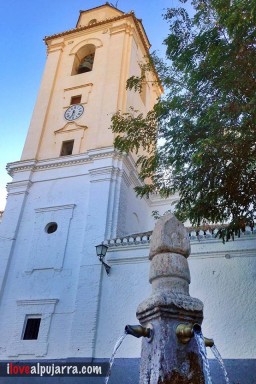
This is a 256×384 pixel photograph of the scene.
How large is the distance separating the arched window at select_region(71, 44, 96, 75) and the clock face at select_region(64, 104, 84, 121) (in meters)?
2.63

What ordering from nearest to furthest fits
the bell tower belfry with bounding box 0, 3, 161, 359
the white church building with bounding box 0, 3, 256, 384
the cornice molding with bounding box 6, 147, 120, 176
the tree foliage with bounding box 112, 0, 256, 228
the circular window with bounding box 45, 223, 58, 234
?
the tree foliage with bounding box 112, 0, 256, 228 → the white church building with bounding box 0, 3, 256, 384 → the bell tower belfry with bounding box 0, 3, 161, 359 → the circular window with bounding box 45, 223, 58, 234 → the cornice molding with bounding box 6, 147, 120, 176

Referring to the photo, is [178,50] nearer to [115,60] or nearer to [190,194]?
[190,194]

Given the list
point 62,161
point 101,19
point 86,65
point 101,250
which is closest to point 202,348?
point 101,250

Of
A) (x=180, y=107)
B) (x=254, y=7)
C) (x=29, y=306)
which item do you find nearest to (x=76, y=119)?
(x=29, y=306)

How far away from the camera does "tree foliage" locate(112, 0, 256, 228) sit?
685 cm

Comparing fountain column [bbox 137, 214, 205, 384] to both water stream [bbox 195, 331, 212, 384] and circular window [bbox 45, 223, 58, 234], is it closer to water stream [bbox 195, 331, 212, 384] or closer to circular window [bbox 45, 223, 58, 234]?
water stream [bbox 195, 331, 212, 384]

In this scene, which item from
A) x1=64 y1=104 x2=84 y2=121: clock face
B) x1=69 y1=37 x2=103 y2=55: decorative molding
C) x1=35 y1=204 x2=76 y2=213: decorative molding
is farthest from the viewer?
x1=69 y1=37 x2=103 y2=55: decorative molding

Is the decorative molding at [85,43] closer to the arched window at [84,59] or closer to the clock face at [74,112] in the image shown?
the arched window at [84,59]

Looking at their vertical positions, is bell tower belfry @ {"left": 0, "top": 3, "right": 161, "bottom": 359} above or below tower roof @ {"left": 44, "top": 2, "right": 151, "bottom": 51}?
below

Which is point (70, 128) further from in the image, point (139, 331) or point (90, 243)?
point (139, 331)

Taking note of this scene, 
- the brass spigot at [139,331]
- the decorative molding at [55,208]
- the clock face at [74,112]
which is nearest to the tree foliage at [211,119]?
the brass spigot at [139,331]

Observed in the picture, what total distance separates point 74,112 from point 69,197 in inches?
175

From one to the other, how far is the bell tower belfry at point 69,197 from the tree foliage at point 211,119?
3.95 m

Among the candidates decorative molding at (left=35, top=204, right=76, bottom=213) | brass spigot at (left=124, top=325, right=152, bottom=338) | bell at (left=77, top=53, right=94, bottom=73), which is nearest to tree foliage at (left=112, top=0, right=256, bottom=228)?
brass spigot at (left=124, top=325, right=152, bottom=338)
